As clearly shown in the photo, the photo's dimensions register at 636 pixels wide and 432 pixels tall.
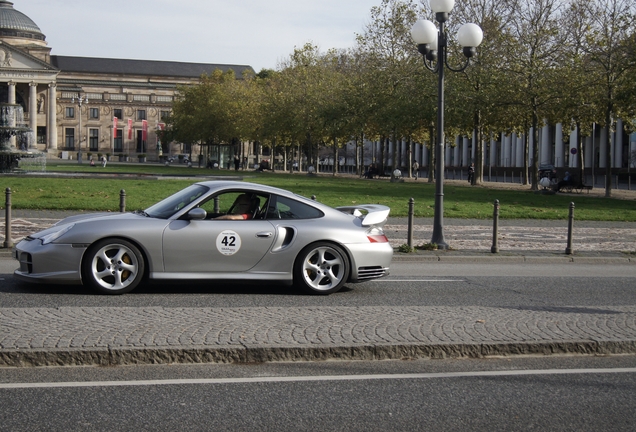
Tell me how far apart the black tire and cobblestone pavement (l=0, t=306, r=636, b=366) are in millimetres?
1518

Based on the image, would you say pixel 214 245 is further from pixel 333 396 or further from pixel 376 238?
pixel 333 396

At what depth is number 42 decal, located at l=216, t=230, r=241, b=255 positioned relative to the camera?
10250 millimetres

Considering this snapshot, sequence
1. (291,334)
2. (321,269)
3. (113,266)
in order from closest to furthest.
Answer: (291,334) < (113,266) < (321,269)

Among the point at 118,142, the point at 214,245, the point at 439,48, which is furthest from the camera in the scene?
the point at 118,142

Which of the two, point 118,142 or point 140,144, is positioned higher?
point 118,142

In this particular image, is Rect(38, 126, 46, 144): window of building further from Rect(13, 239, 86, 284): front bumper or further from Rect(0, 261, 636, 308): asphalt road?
Rect(13, 239, 86, 284): front bumper

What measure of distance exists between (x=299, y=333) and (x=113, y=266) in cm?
347

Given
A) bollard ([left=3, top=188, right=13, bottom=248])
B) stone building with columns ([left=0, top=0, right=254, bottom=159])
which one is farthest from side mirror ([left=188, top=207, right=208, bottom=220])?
stone building with columns ([left=0, top=0, right=254, bottom=159])

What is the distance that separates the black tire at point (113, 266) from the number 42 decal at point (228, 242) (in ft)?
3.18

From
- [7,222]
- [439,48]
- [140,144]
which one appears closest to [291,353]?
[7,222]

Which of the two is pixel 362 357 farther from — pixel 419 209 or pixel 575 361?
pixel 419 209

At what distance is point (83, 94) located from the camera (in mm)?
141125

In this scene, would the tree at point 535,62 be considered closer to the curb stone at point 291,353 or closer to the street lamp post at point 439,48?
the street lamp post at point 439,48

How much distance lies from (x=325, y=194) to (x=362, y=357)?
2703 centimetres
